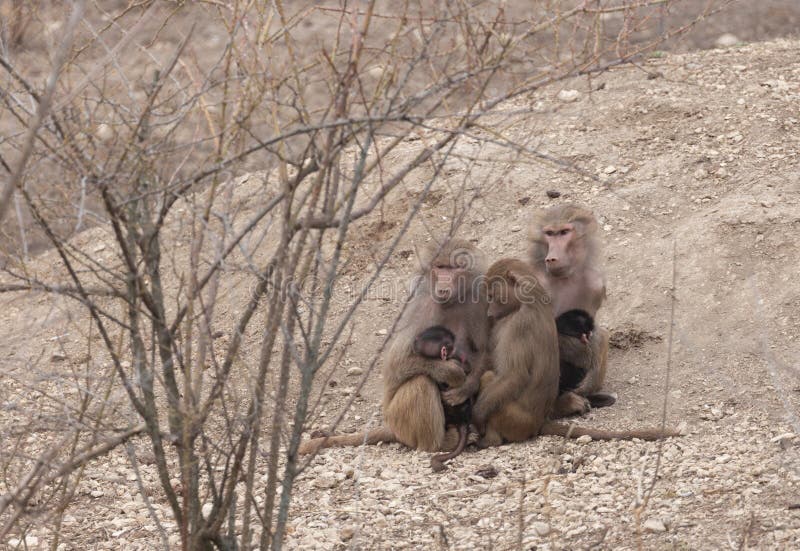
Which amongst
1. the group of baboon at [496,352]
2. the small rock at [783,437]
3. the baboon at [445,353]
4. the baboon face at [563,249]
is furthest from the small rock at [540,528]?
the baboon face at [563,249]

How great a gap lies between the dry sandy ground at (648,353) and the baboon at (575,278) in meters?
0.20

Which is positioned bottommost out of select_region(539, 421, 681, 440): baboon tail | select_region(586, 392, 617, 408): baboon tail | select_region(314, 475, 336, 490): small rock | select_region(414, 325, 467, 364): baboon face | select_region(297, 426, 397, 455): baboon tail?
select_region(314, 475, 336, 490): small rock

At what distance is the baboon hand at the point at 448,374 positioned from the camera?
5738 mm

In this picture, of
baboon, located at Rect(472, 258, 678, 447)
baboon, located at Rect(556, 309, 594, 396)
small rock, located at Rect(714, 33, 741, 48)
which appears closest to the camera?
baboon, located at Rect(472, 258, 678, 447)

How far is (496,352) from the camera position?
18.8ft

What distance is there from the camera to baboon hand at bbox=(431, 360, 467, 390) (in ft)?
18.8

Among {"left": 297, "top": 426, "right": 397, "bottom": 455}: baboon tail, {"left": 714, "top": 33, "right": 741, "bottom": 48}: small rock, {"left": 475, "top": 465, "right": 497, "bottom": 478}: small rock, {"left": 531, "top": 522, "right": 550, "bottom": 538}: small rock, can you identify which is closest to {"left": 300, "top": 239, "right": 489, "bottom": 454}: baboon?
{"left": 297, "top": 426, "right": 397, "bottom": 455}: baboon tail

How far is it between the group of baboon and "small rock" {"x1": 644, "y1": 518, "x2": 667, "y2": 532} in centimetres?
105

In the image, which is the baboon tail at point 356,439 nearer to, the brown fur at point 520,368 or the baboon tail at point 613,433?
the brown fur at point 520,368

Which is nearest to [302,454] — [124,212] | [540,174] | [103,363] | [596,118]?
[103,363]

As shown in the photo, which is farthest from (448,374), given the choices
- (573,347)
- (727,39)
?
(727,39)

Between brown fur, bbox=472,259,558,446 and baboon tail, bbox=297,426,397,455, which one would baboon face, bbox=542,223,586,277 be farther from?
baboon tail, bbox=297,426,397,455

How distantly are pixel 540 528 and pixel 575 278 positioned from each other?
201 centimetres

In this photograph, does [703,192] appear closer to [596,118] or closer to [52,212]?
[596,118]
